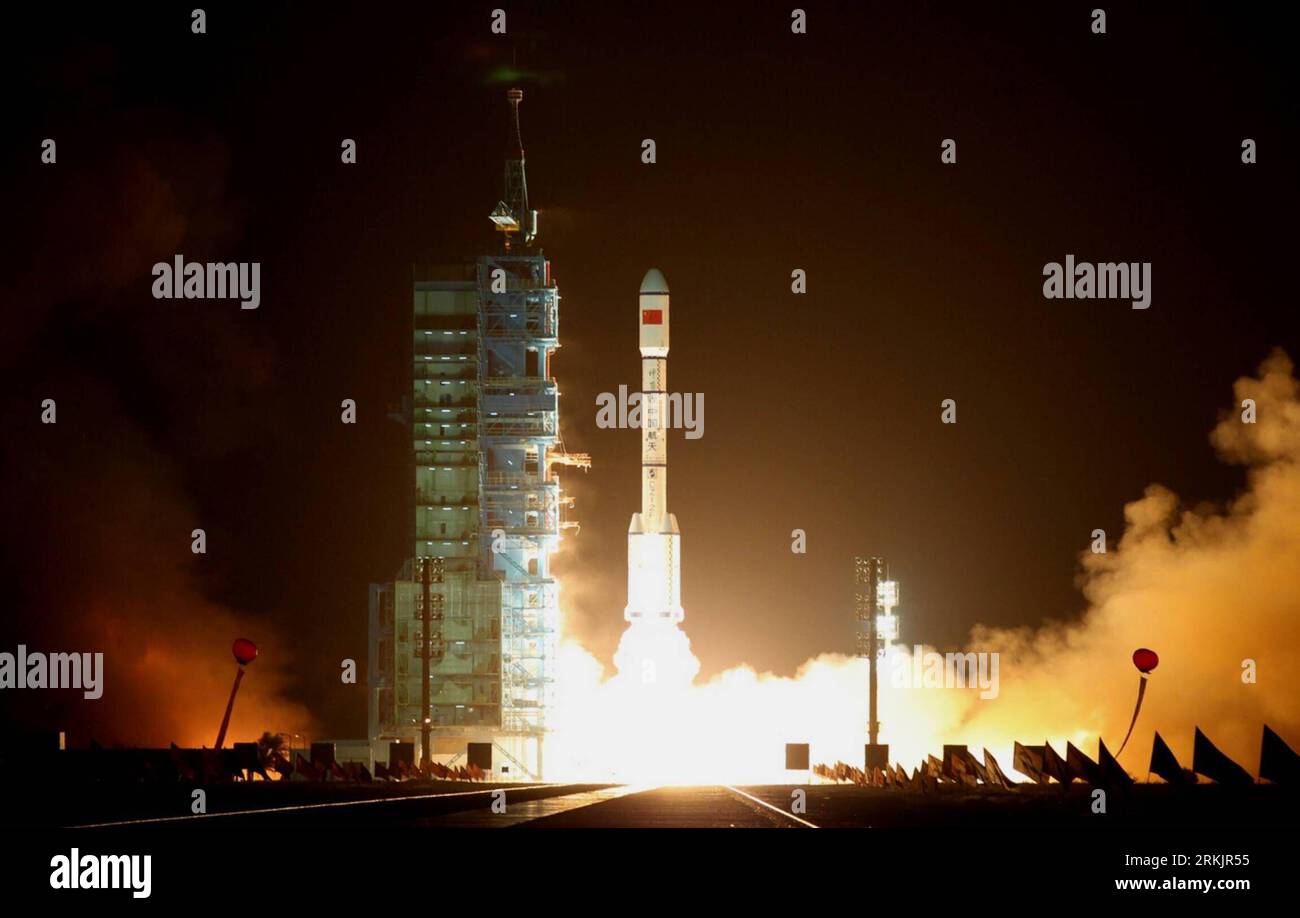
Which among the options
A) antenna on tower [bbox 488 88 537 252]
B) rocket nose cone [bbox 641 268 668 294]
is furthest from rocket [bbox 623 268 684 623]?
antenna on tower [bbox 488 88 537 252]

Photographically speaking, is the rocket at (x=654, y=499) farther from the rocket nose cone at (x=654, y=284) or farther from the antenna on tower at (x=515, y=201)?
the antenna on tower at (x=515, y=201)

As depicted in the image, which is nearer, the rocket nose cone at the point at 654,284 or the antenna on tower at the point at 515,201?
the rocket nose cone at the point at 654,284

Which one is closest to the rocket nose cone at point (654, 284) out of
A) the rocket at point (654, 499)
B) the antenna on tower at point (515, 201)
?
the rocket at point (654, 499)

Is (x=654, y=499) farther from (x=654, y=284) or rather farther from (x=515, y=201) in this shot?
(x=515, y=201)

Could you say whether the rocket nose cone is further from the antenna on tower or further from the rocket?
the antenna on tower

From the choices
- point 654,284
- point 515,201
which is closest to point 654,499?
point 654,284
